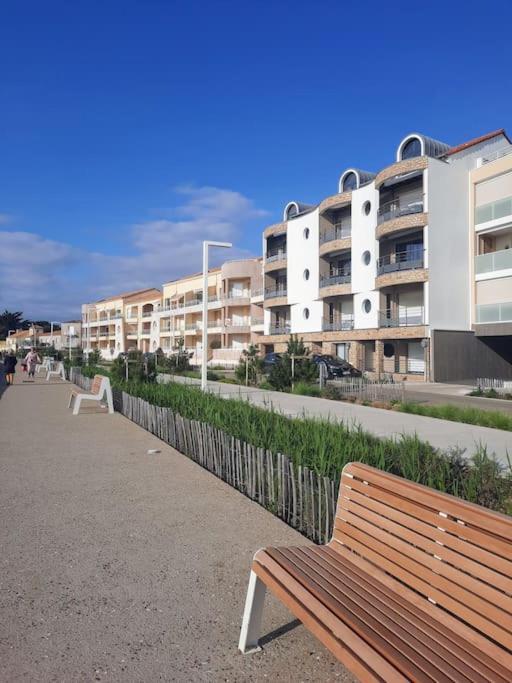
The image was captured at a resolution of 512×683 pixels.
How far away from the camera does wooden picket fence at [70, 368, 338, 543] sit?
436cm

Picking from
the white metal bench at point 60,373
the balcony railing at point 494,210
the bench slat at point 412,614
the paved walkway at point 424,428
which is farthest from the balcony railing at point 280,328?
the bench slat at point 412,614

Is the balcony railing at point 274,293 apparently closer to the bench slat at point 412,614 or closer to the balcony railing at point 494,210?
the balcony railing at point 494,210

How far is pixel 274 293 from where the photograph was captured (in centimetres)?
4659

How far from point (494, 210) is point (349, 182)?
1239 cm

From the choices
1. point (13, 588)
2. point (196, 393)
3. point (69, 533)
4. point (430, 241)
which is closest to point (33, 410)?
point (196, 393)

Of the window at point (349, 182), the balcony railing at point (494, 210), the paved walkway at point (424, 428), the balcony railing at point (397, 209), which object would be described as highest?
the window at point (349, 182)

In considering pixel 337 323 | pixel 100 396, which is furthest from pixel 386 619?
pixel 337 323

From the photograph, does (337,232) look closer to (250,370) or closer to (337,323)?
(337,323)

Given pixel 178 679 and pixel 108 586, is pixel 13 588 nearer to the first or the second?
pixel 108 586

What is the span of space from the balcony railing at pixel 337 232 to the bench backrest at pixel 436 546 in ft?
122

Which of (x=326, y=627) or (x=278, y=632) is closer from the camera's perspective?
(x=326, y=627)

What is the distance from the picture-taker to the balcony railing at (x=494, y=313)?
1162 inches

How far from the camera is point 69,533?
180 inches

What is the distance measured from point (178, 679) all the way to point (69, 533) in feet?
7.46
